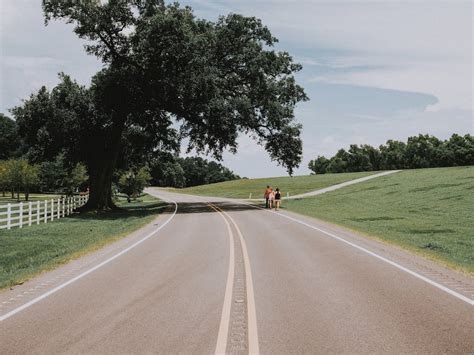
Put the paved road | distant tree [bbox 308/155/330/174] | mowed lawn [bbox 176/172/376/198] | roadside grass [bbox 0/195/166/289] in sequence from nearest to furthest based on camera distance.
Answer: the paved road → roadside grass [bbox 0/195/166/289] → mowed lawn [bbox 176/172/376/198] → distant tree [bbox 308/155/330/174]

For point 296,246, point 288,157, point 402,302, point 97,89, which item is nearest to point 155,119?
point 97,89

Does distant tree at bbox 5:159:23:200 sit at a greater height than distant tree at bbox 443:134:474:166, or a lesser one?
lesser

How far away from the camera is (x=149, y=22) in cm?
3161

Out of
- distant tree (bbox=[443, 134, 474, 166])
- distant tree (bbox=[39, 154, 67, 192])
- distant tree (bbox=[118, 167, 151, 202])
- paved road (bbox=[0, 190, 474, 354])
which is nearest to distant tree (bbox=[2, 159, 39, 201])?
distant tree (bbox=[39, 154, 67, 192])

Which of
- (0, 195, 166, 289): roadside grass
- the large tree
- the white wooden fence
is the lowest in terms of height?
(0, 195, 166, 289): roadside grass

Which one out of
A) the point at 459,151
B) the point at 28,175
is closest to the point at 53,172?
the point at 28,175

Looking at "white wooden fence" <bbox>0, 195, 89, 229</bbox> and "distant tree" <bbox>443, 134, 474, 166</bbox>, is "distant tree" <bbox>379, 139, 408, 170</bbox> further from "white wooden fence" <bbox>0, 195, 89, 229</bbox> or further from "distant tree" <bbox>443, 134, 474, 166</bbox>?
"white wooden fence" <bbox>0, 195, 89, 229</bbox>

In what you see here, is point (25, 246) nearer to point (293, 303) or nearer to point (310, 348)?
point (293, 303)

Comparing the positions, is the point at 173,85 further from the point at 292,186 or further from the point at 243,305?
the point at 292,186

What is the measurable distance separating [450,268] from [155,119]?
3009 cm

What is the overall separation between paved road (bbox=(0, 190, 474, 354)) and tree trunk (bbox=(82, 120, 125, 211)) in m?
23.7

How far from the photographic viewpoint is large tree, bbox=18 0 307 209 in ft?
106

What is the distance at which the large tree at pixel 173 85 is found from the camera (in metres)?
32.2

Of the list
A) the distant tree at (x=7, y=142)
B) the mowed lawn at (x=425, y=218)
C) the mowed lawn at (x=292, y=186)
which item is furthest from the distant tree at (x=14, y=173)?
the distant tree at (x=7, y=142)
